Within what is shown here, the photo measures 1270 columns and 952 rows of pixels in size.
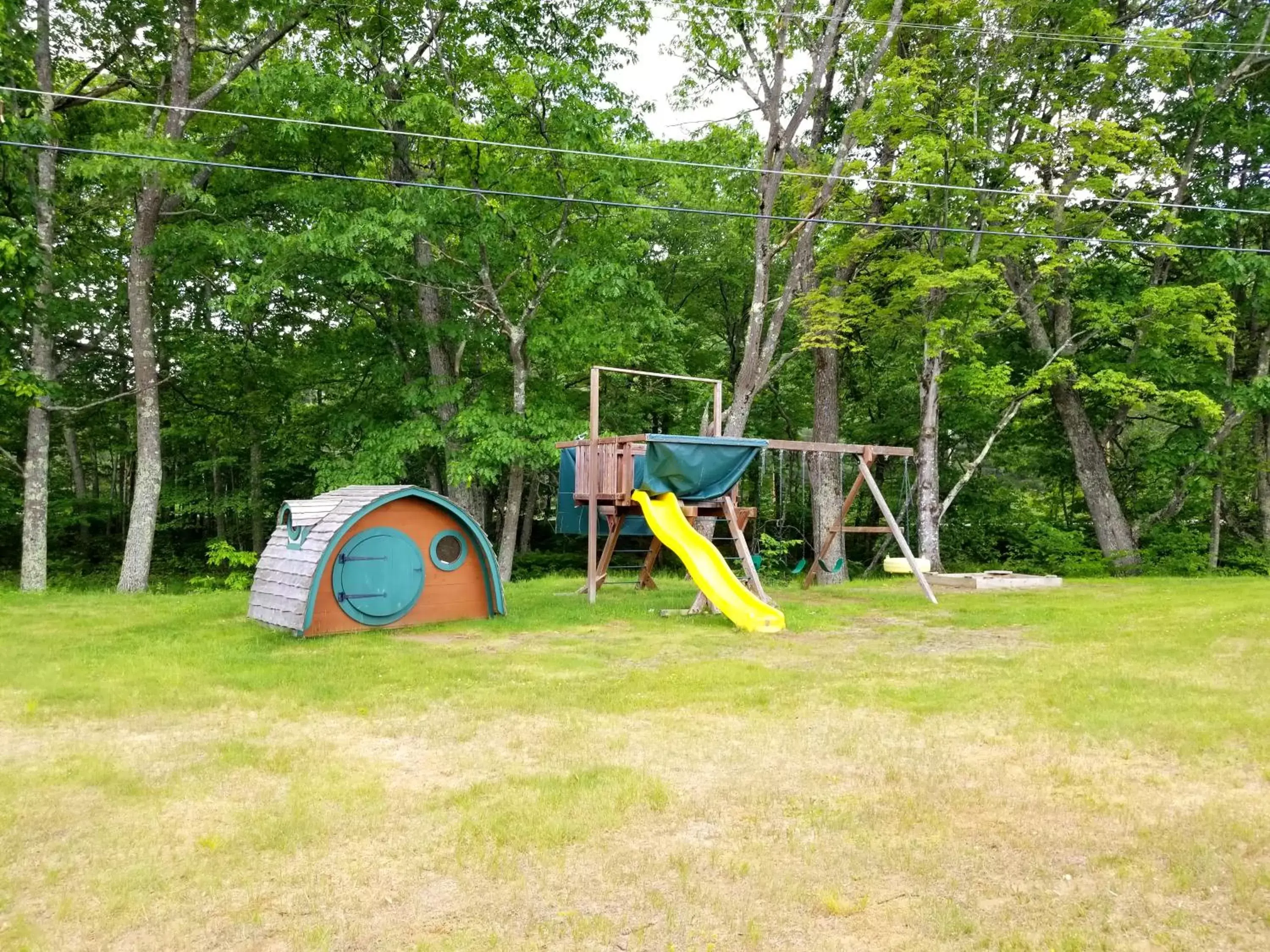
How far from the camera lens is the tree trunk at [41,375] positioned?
12305 millimetres

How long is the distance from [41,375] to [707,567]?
33.9 feet

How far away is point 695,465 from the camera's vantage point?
10.2m

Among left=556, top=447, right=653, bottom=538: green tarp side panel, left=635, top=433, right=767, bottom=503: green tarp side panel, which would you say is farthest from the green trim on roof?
left=556, top=447, right=653, bottom=538: green tarp side panel

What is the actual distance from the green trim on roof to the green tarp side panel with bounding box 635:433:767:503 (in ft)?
6.80

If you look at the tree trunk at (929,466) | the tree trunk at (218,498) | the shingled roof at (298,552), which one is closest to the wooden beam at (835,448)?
the tree trunk at (929,466)

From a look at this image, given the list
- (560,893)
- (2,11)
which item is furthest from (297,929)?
(2,11)

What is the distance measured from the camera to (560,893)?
9.91 feet

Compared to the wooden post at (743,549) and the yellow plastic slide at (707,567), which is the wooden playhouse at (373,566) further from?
the wooden post at (743,549)

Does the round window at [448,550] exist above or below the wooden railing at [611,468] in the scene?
below

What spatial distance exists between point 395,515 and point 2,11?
787 cm

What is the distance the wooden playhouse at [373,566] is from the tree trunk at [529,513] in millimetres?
11774

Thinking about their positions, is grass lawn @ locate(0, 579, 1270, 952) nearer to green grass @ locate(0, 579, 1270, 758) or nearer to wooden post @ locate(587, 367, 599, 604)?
green grass @ locate(0, 579, 1270, 758)

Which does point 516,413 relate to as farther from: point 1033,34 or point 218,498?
point 1033,34

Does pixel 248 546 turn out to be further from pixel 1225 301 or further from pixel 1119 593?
pixel 1225 301
